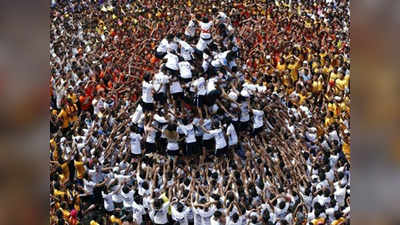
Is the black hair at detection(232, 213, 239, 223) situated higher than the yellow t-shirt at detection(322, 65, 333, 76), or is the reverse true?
the yellow t-shirt at detection(322, 65, 333, 76)

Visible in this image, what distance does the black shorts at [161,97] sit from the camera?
7.80ft

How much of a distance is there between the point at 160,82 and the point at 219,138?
0.41 meters

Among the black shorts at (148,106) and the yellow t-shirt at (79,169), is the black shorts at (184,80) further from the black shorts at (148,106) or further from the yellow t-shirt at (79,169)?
the yellow t-shirt at (79,169)

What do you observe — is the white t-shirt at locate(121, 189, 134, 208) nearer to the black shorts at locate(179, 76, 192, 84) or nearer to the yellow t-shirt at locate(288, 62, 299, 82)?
the black shorts at locate(179, 76, 192, 84)

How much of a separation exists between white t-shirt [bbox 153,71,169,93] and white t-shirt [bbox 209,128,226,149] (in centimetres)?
33

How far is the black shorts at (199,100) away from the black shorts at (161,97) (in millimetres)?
164

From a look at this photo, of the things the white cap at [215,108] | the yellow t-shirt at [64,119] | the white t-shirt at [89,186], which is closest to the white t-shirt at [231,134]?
the white cap at [215,108]

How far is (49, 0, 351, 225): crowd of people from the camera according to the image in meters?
2.30

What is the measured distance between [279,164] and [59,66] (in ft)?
5.15

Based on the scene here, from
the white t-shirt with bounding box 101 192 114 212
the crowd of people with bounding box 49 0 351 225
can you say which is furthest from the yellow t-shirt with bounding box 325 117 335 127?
the white t-shirt with bounding box 101 192 114 212

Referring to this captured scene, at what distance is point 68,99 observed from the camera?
10.3 feet
